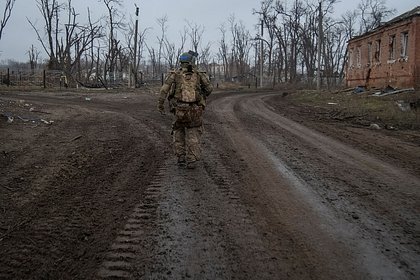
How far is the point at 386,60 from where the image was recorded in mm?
28484

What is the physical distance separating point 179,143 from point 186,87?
3.05 feet

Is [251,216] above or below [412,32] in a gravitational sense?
below

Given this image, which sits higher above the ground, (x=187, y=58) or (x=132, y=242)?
(x=187, y=58)

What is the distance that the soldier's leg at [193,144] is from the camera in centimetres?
688

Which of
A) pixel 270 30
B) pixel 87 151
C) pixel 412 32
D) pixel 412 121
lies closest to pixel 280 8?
pixel 270 30

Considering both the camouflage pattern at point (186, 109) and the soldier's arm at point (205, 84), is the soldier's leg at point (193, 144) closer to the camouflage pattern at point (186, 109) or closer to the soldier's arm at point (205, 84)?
the camouflage pattern at point (186, 109)

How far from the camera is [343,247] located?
3.73m

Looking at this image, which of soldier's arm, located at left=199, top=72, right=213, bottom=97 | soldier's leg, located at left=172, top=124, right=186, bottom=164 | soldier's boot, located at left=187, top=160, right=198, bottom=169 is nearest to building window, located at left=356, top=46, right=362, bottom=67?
soldier's arm, located at left=199, top=72, right=213, bottom=97

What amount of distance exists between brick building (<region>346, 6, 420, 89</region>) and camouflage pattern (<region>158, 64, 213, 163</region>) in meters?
20.7

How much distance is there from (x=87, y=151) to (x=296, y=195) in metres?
4.20

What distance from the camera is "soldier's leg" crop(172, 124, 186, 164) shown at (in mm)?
6996

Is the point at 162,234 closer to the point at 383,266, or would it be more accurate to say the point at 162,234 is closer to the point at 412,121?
the point at 383,266

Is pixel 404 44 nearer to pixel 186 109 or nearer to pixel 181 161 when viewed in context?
pixel 186 109

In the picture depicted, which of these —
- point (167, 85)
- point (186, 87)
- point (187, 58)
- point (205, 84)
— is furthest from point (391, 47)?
point (167, 85)
